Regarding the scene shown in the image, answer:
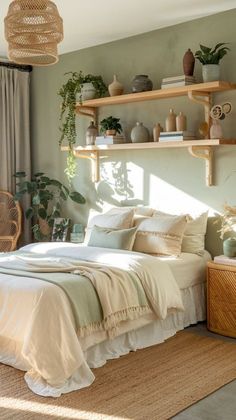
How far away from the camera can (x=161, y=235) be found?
4.58 meters

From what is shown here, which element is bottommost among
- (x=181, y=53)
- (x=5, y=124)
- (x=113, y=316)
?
(x=113, y=316)

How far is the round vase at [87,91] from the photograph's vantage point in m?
5.43

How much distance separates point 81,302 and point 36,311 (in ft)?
1.04

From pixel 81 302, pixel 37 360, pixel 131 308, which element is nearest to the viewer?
pixel 37 360

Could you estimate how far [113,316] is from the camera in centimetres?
363

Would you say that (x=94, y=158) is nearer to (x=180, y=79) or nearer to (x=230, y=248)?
(x=180, y=79)

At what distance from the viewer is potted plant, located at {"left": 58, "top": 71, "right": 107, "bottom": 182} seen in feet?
17.9

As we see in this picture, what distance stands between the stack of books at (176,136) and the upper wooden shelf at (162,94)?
0.34 m

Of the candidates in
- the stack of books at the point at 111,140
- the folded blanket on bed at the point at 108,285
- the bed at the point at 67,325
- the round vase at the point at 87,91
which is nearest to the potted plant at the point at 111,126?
the stack of books at the point at 111,140

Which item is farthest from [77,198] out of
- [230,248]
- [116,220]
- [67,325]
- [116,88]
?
[67,325]

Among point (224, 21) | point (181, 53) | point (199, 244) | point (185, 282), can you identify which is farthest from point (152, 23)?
point (185, 282)

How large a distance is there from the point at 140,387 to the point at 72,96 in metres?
3.19

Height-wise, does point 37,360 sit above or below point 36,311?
below

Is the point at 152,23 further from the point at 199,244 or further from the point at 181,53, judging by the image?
the point at 199,244
